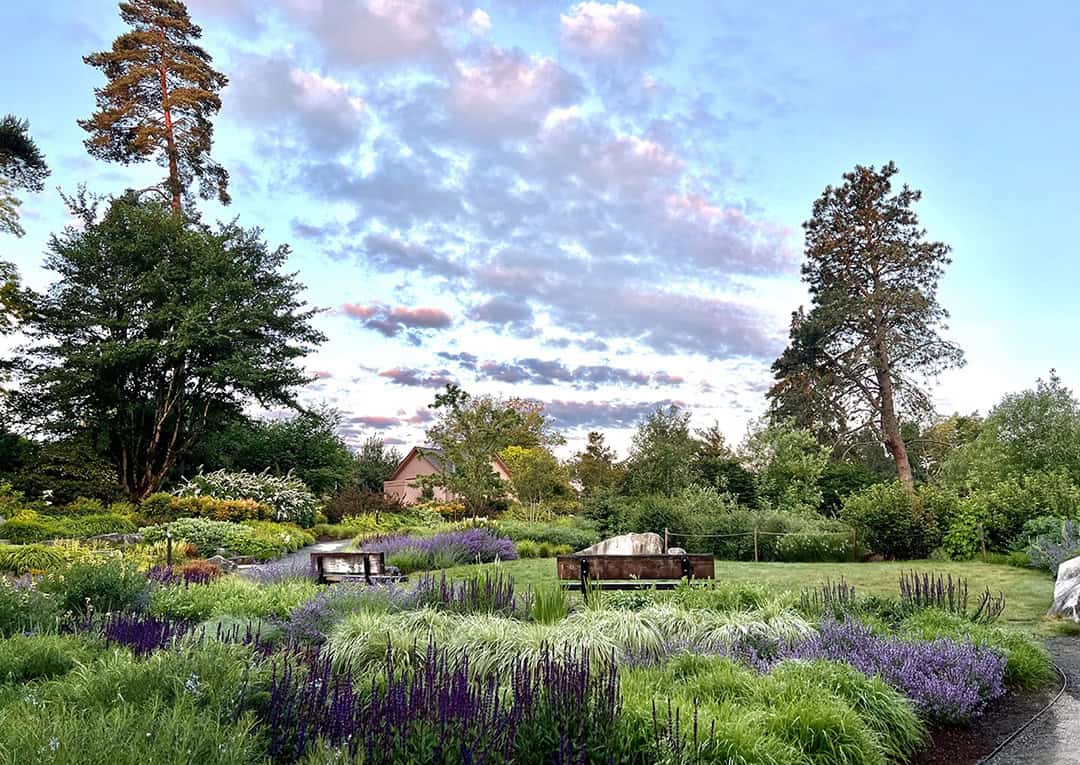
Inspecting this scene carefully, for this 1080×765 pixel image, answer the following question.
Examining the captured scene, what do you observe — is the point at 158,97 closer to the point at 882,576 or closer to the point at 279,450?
the point at 279,450

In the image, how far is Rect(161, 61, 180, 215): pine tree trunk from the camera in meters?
26.0

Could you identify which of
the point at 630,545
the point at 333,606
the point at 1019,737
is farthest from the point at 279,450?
the point at 1019,737

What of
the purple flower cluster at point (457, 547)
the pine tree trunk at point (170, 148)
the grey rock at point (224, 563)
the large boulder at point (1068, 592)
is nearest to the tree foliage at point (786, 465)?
the purple flower cluster at point (457, 547)

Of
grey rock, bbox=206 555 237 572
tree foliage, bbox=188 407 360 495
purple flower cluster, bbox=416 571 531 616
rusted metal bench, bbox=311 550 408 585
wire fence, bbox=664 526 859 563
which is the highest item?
tree foliage, bbox=188 407 360 495

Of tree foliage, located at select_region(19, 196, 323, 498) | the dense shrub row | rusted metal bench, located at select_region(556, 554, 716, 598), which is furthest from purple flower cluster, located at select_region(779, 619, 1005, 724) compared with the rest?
tree foliage, located at select_region(19, 196, 323, 498)

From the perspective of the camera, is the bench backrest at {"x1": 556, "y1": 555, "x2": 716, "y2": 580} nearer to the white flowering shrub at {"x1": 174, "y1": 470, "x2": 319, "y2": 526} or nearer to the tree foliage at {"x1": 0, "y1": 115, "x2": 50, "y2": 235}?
the white flowering shrub at {"x1": 174, "y1": 470, "x2": 319, "y2": 526}

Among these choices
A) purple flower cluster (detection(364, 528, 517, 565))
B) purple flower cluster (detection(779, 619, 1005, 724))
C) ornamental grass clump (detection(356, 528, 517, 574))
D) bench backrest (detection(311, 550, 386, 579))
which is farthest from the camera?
purple flower cluster (detection(364, 528, 517, 565))

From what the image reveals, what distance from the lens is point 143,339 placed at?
22766 millimetres

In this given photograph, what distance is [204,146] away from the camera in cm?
2662

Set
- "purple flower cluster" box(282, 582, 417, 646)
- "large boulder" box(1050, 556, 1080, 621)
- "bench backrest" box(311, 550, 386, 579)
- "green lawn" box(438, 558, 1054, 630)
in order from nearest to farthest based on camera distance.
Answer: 1. "purple flower cluster" box(282, 582, 417, 646)
2. "large boulder" box(1050, 556, 1080, 621)
3. "green lawn" box(438, 558, 1054, 630)
4. "bench backrest" box(311, 550, 386, 579)

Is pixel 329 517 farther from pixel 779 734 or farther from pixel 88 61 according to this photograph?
pixel 779 734

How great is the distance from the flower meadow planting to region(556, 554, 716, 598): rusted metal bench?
0.62m

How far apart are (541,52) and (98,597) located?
8086 millimetres

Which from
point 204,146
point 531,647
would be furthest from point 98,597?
point 204,146
